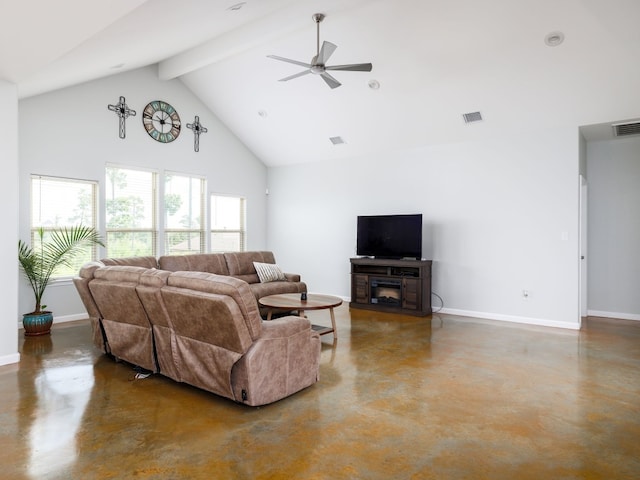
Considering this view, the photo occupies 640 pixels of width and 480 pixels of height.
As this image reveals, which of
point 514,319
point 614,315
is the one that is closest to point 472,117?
point 514,319

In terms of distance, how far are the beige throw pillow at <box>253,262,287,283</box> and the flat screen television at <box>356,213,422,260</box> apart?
4.93ft

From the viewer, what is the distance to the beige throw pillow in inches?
261

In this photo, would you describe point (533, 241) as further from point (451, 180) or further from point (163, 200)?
point (163, 200)

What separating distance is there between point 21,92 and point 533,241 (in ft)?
23.1

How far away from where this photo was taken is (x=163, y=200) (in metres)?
7.16

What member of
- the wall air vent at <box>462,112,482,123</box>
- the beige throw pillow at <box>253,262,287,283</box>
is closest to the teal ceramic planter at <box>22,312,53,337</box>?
the beige throw pillow at <box>253,262,287,283</box>

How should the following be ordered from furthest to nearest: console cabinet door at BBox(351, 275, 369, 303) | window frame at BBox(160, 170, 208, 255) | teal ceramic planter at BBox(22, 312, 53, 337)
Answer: window frame at BBox(160, 170, 208, 255) < console cabinet door at BBox(351, 275, 369, 303) < teal ceramic planter at BBox(22, 312, 53, 337)

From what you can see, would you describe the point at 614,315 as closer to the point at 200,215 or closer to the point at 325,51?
the point at 325,51

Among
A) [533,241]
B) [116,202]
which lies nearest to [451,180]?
[533,241]

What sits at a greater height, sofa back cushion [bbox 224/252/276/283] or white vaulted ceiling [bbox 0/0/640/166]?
white vaulted ceiling [bbox 0/0/640/166]

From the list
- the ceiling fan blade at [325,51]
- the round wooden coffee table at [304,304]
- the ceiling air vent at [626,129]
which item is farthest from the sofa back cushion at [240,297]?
the ceiling air vent at [626,129]

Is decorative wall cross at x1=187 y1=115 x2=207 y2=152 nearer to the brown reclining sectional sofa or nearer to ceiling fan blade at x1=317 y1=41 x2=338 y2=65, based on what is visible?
ceiling fan blade at x1=317 y1=41 x2=338 y2=65

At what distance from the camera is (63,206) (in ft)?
19.4

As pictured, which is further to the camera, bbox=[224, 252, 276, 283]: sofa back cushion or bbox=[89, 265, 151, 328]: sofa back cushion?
bbox=[224, 252, 276, 283]: sofa back cushion
